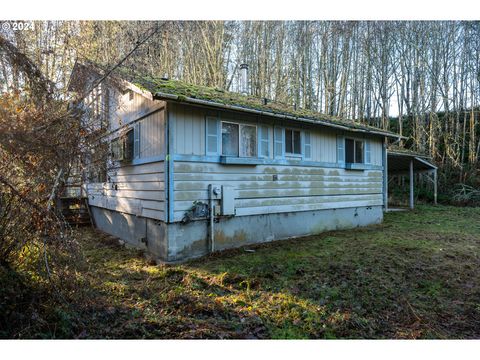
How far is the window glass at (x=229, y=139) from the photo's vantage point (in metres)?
6.99

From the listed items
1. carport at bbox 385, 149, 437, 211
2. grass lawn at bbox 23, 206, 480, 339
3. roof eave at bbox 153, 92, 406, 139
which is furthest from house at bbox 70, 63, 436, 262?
carport at bbox 385, 149, 437, 211

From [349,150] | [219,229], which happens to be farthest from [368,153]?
[219,229]

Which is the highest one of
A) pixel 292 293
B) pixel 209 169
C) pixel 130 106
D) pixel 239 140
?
pixel 130 106

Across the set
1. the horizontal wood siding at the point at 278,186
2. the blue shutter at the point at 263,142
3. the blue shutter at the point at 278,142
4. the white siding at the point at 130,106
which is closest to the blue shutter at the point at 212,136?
the horizontal wood siding at the point at 278,186

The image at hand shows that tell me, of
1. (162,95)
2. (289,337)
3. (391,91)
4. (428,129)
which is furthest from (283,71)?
(289,337)

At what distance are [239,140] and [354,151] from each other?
4.69m

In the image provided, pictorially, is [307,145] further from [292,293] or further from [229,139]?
[292,293]

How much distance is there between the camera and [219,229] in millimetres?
6906

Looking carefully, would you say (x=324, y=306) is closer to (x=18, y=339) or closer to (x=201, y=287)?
(x=201, y=287)

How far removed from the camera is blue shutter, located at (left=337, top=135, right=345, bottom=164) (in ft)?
31.2

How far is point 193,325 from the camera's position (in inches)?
140

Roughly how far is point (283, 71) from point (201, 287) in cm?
1586

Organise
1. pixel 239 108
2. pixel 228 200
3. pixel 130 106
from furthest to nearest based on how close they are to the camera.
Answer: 1. pixel 130 106
2. pixel 228 200
3. pixel 239 108

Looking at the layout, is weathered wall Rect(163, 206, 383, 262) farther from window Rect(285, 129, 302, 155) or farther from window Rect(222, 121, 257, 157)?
window Rect(285, 129, 302, 155)
